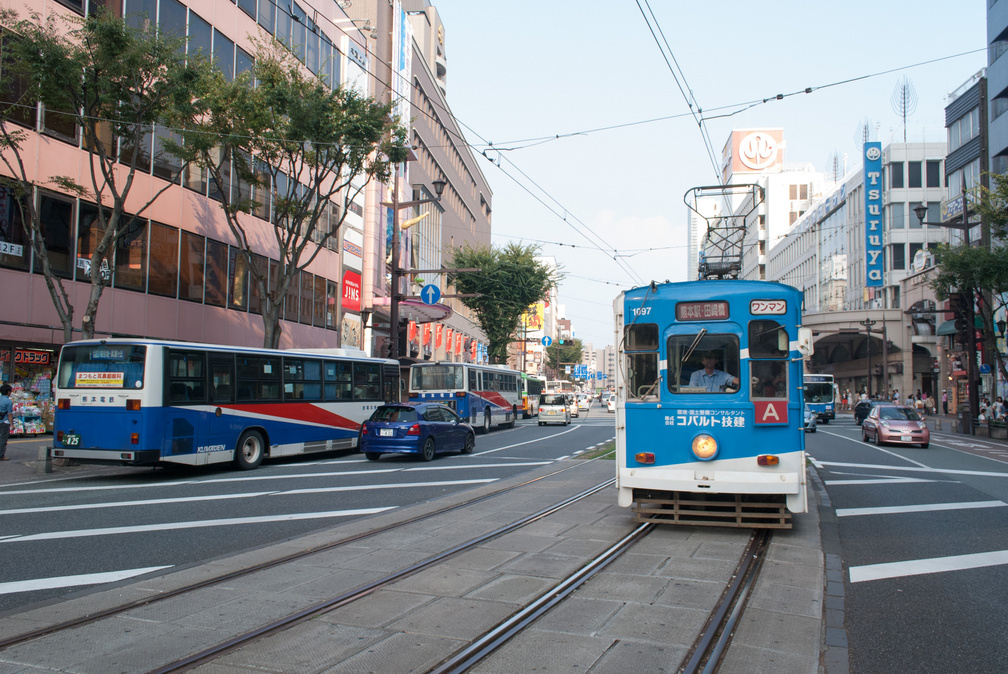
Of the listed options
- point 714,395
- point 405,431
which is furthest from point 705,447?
point 405,431

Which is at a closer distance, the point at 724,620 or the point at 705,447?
the point at 724,620

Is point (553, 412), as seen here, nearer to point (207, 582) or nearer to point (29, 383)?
point (29, 383)

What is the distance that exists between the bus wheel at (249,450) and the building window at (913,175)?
57635 mm

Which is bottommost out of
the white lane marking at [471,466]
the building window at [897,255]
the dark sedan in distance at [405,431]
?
the white lane marking at [471,466]

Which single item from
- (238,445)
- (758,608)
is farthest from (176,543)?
(238,445)

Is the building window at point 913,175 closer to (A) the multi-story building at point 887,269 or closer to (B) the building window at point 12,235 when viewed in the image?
(A) the multi-story building at point 887,269

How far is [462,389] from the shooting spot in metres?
31.8

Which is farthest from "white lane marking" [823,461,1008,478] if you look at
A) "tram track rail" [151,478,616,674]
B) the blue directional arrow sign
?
the blue directional arrow sign

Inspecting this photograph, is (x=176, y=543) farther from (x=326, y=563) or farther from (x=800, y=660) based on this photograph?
(x=800, y=660)

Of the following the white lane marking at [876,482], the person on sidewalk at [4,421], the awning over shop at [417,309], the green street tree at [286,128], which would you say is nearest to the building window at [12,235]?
the green street tree at [286,128]

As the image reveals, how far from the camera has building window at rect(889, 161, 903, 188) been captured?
59812 mm

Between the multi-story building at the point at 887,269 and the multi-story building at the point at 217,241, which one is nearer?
the multi-story building at the point at 217,241

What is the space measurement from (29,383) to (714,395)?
1925 cm

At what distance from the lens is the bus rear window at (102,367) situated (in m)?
14.4
